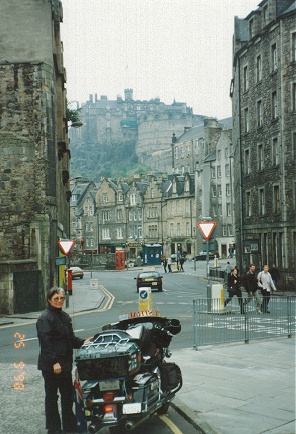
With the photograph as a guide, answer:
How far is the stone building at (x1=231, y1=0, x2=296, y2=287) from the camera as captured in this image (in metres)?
39.2

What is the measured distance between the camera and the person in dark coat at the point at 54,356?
775 cm

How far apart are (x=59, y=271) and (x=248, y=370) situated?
21.5 metres

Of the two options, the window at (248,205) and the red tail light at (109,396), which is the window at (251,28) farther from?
the red tail light at (109,396)

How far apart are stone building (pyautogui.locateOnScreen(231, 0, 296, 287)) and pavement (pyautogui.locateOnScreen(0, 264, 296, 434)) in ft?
84.0

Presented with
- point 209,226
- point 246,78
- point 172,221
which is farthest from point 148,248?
point 209,226

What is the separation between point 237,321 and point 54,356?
8617 mm

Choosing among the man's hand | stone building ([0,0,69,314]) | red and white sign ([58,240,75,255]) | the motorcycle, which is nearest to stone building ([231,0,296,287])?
stone building ([0,0,69,314])

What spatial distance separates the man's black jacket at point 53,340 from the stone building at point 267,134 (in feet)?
104

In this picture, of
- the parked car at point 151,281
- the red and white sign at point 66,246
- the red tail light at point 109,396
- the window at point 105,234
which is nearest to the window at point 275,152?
the parked car at point 151,281

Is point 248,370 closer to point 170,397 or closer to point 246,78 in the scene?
point 170,397

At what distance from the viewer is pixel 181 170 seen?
423 ft

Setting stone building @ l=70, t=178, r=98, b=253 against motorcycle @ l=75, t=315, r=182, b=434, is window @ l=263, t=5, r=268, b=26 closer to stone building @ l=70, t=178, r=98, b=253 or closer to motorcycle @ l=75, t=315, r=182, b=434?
motorcycle @ l=75, t=315, r=182, b=434

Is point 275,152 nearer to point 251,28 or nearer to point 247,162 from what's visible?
point 247,162

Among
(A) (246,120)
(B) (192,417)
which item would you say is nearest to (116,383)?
(B) (192,417)
